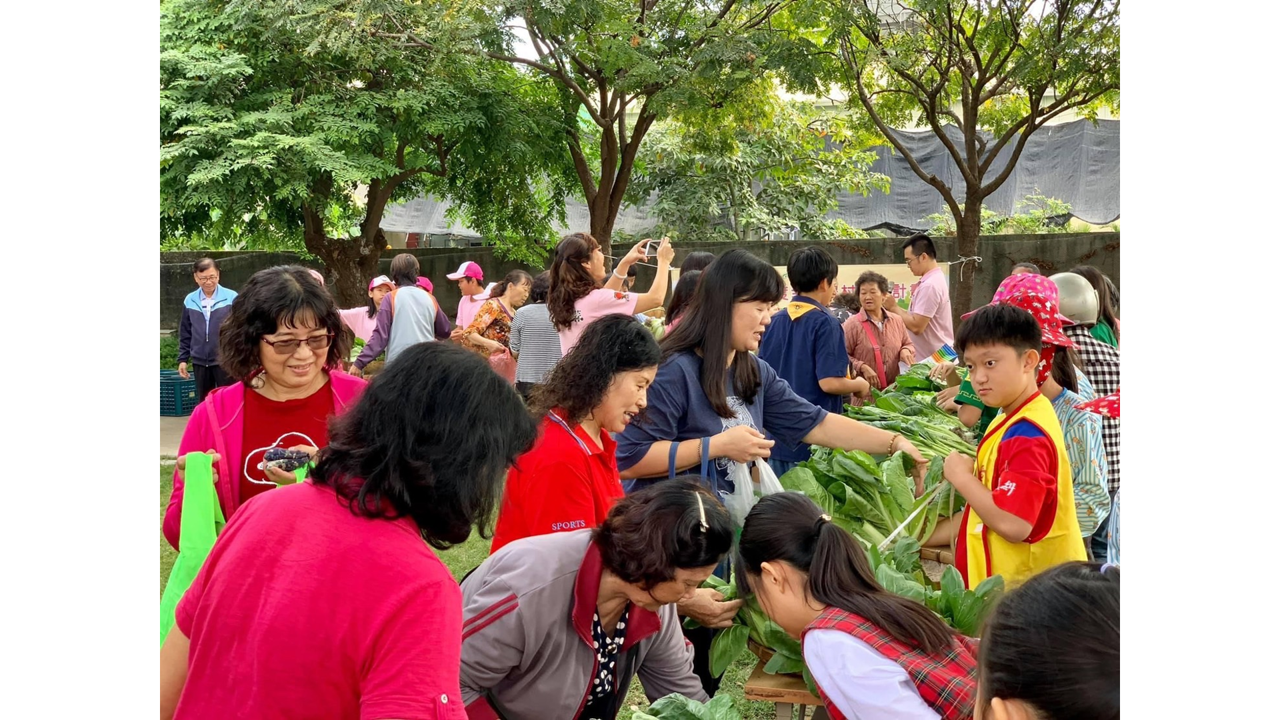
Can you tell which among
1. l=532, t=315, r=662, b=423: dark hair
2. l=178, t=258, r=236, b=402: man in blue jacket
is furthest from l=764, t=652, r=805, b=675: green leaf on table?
l=178, t=258, r=236, b=402: man in blue jacket

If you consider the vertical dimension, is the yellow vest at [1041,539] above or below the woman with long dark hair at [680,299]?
below

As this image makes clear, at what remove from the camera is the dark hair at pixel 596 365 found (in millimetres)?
2721

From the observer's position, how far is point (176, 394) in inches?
397

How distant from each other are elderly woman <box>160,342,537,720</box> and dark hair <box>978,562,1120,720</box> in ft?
2.51

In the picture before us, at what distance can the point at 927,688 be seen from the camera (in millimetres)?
2068

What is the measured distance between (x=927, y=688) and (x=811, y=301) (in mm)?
2896

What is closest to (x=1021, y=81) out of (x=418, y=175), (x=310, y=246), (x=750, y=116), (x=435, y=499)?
(x=750, y=116)

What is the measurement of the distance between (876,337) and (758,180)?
11472 millimetres

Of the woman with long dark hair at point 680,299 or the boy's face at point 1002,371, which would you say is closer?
the boy's face at point 1002,371

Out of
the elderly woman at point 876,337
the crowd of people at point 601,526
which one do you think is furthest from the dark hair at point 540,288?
the crowd of people at point 601,526

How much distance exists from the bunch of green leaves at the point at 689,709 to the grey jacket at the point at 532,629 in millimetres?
175

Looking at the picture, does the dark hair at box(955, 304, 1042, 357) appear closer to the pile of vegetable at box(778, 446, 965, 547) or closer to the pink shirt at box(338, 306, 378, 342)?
the pile of vegetable at box(778, 446, 965, 547)

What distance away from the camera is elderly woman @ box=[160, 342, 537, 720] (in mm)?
1500

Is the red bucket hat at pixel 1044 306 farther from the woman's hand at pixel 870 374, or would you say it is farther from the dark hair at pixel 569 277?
the woman's hand at pixel 870 374
